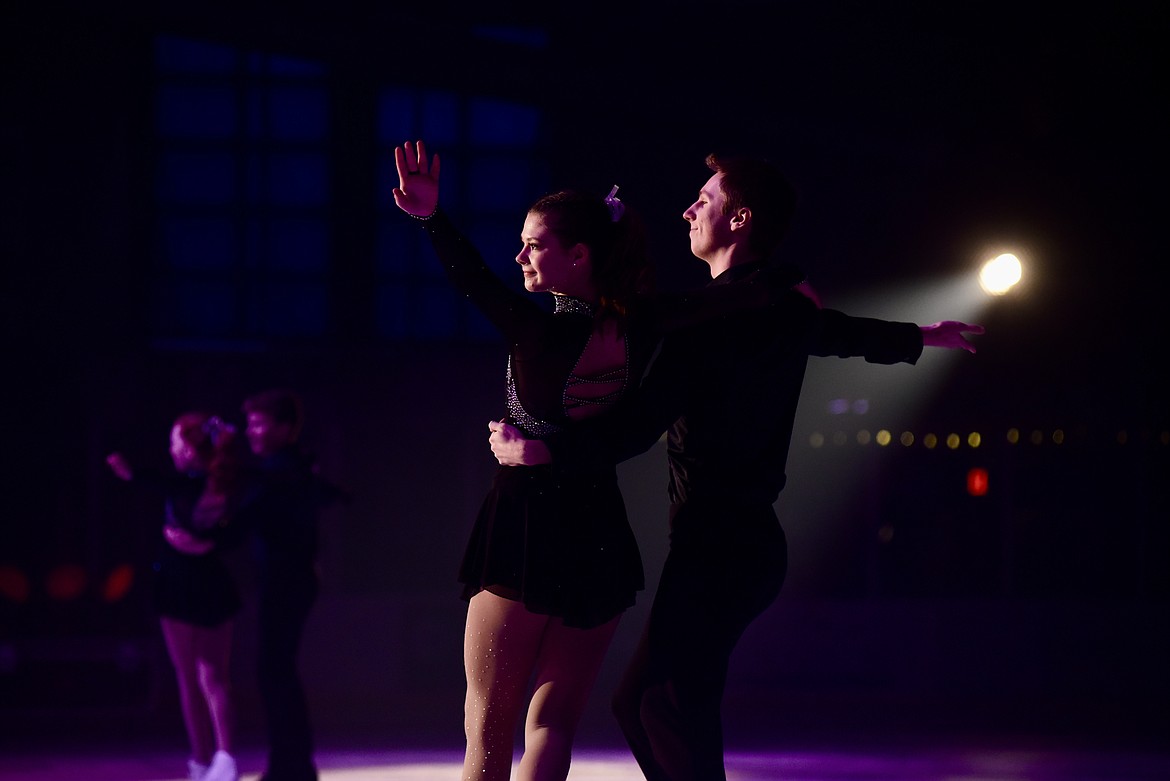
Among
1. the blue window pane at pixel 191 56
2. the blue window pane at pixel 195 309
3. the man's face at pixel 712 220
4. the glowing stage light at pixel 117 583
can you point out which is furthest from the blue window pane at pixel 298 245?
the man's face at pixel 712 220

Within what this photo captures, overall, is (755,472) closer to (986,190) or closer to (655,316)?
(655,316)

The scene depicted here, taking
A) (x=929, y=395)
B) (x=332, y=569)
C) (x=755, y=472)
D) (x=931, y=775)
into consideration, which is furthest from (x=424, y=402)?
(x=755, y=472)

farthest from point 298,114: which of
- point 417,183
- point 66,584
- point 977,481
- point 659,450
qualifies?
point 417,183

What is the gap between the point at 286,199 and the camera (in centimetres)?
1095

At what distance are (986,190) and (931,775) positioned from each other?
3.01 m

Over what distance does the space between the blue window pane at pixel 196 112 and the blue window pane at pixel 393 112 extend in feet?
3.78

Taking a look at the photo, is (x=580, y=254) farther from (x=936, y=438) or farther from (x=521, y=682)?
(x=936, y=438)

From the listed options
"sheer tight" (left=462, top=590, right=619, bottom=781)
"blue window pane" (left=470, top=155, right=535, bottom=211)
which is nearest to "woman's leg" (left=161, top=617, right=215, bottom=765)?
"sheer tight" (left=462, top=590, right=619, bottom=781)

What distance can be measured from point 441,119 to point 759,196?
8.07 m

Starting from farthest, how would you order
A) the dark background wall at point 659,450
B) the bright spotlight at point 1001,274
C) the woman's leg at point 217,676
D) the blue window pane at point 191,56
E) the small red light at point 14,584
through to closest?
the blue window pane at point 191,56 → the dark background wall at point 659,450 → the small red light at point 14,584 → the bright spotlight at point 1001,274 → the woman's leg at point 217,676

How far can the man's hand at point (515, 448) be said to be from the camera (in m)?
2.91

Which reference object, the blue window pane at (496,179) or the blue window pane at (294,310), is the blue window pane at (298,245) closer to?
the blue window pane at (294,310)

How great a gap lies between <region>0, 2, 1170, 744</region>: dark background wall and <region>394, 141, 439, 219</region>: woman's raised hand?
21.5 ft

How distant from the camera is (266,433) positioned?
577cm
